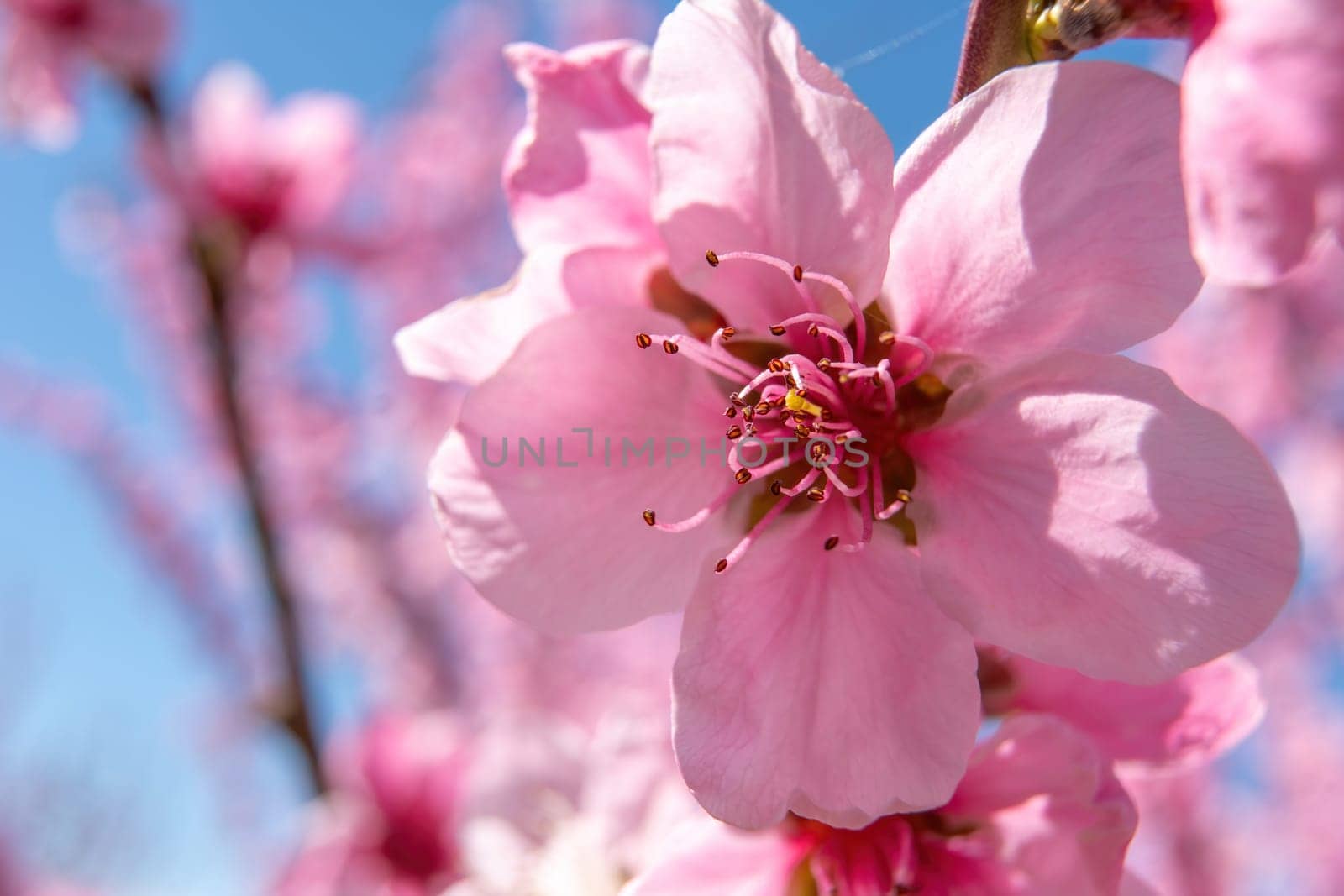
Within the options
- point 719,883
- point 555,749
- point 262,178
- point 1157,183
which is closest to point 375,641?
point 262,178

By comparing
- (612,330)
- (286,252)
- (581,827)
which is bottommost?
(581,827)

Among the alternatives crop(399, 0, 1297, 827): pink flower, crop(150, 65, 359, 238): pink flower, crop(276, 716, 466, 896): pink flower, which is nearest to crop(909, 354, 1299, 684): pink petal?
crop(399, 0, 1297, 827): pink flower

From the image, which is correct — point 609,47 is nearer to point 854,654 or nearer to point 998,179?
point 998,179

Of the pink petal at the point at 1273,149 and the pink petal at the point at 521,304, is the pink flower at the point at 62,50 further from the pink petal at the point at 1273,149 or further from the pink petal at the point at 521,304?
the pink petal at the point at 1273,149

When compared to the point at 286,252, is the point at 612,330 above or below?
above

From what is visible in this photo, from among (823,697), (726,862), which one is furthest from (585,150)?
(726,862)

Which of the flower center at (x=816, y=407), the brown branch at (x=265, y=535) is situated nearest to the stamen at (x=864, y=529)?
the flower center at (x=816, y=407)

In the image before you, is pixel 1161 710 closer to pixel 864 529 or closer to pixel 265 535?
pixel 864 529

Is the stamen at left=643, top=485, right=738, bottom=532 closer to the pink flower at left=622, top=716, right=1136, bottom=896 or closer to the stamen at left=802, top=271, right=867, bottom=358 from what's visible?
the stamen at left=802, top=271, right=867, bottom=358

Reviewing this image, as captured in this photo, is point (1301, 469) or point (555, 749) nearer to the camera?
point (555, 749)
